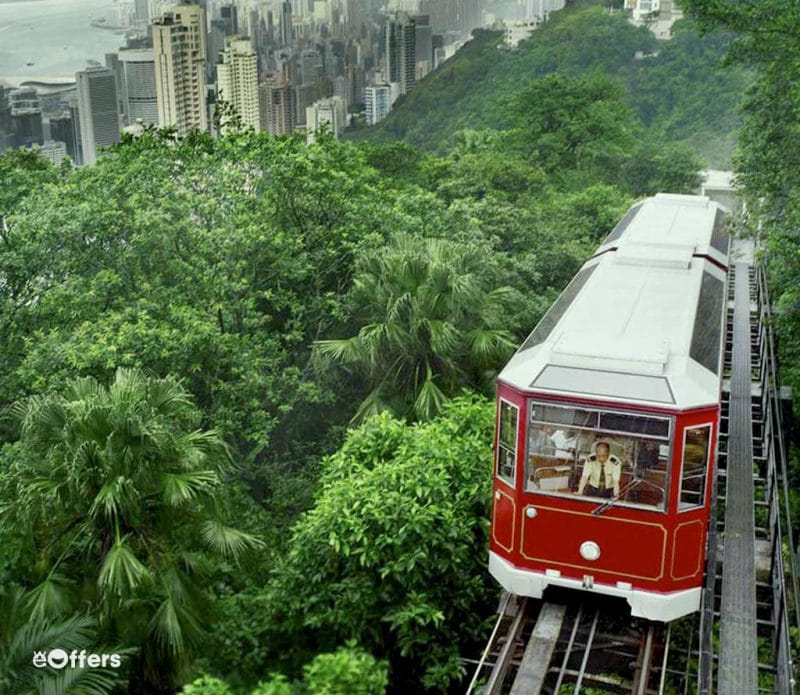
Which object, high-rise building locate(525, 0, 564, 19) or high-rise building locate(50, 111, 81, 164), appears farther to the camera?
high-rise building locate(525, 0, 564, 19)

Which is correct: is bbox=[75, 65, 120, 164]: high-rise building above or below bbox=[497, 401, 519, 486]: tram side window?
above

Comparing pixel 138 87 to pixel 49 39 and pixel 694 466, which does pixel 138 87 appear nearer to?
pixel 49 39

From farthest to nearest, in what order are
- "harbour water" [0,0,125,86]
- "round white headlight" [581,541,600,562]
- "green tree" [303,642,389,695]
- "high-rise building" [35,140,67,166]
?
1. "harbour water" [0,0,125,86]
2. "high-rise building" [35,140,67,166]
3. "round white headlight" [581,541,600,562]
4. "green tree" [303,642,389,695]

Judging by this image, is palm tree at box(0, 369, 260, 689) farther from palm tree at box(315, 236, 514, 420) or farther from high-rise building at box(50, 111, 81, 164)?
high-rise building at box(50, 111, 81, 164)

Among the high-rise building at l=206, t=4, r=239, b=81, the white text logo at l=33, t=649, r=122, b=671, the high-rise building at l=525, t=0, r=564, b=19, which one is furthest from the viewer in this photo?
the high-rise building at l=525, t=0, r=564, b=19

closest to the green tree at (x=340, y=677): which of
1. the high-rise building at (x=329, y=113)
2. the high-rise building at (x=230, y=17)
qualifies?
the high-rise building at (x=329, y=113)

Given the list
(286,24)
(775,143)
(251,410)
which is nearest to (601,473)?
(251,410)

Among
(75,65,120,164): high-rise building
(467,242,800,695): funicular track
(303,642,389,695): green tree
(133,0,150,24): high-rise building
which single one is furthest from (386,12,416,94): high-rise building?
(303,642,389,695): green tree

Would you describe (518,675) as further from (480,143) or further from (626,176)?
(626,176)
